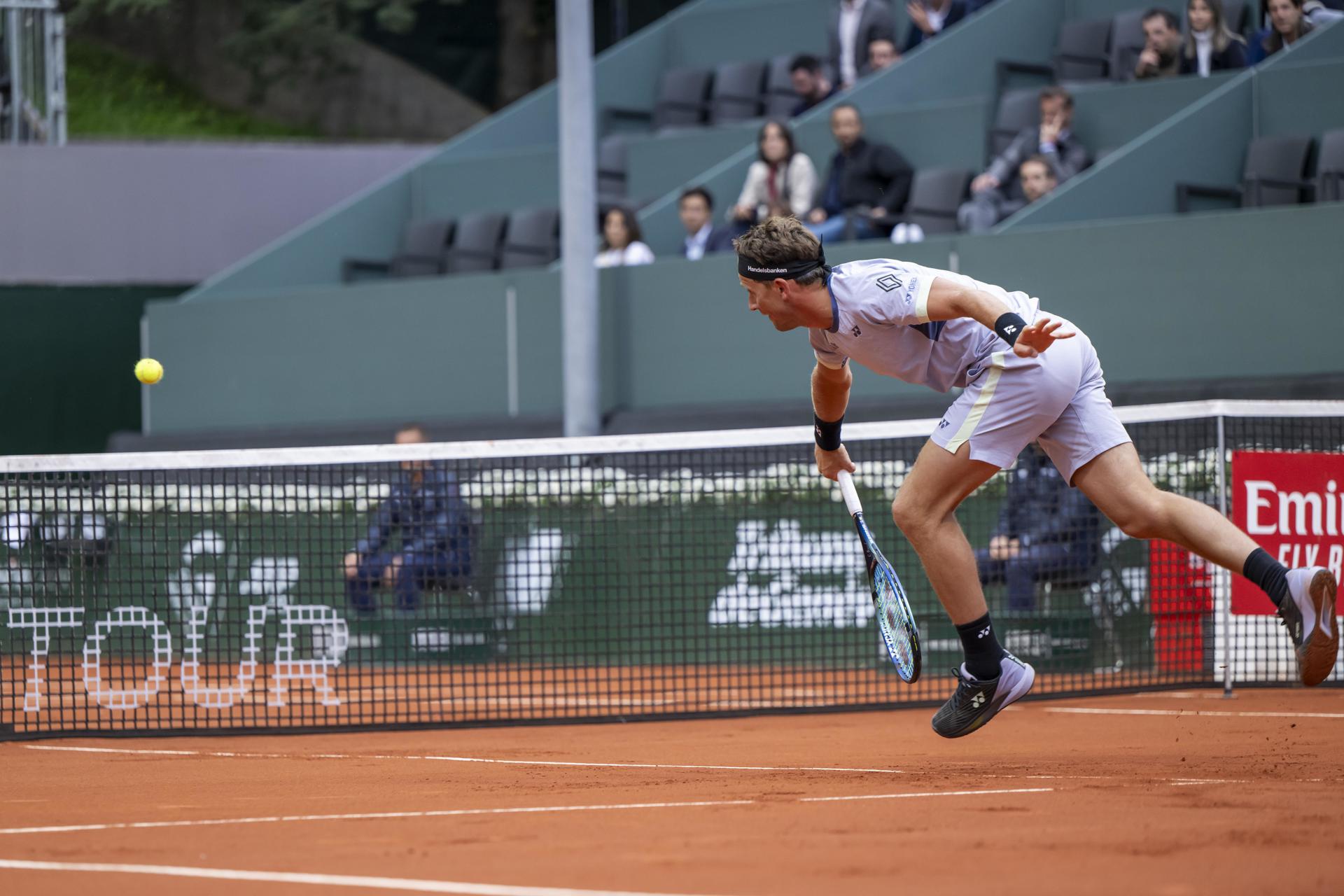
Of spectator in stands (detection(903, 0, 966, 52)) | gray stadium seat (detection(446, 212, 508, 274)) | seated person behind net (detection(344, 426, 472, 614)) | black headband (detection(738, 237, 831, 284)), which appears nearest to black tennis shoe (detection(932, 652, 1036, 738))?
black headband (detection(738, 237, 831, 284))

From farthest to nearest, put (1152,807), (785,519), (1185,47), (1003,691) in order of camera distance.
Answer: (1185,47) → (785,519) → (1003,691) → (1152,807)

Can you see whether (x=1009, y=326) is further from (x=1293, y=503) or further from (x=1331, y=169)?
(x=1331, y=169)

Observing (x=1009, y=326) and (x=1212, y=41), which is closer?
(x=1009, y=326)

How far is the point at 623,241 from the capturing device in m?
13.0

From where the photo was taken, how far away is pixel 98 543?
26.8 feet

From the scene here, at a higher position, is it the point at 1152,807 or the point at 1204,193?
the point at 1204,193

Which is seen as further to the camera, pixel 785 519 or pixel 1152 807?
pixel 785 519

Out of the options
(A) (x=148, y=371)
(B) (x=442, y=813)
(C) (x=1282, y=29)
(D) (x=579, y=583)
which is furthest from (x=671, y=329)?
(B) (x=442, y=813)

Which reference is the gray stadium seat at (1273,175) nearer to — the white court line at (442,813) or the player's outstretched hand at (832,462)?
the player's outstretched hand at (832,462)

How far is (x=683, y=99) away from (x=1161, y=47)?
198 inches

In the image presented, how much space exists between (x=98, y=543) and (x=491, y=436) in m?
4.91

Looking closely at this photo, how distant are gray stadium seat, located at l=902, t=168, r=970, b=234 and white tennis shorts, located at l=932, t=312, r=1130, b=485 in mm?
6898

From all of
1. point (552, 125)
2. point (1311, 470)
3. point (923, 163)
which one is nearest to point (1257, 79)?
point (923, 163)

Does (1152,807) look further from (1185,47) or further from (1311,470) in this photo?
(1185,47)
